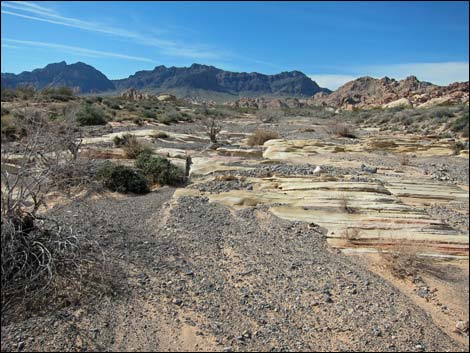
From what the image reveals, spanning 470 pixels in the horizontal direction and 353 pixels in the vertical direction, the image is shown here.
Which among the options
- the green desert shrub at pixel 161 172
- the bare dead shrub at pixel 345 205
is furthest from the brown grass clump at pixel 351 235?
the green desert shrub at pixel 161 172

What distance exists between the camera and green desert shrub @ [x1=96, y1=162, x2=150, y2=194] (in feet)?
31.4

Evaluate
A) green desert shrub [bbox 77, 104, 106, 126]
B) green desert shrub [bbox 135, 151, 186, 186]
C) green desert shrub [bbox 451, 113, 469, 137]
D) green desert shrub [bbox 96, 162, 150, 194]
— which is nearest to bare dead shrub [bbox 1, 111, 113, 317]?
green desert shrub [bbox 96, 162, 150, 194]

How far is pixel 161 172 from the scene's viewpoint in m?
10.6

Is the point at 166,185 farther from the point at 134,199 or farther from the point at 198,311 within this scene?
the point at 198,311

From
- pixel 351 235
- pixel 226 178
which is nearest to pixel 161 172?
pixel 226 178

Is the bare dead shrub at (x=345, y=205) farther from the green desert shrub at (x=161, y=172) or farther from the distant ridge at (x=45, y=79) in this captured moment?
the distant ridge at (x=45, y=79)

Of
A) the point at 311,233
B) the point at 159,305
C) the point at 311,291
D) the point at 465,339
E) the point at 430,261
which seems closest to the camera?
the point at 465,339

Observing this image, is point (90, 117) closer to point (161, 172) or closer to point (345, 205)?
point (161, 172)

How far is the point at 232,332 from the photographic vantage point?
4.08 metres

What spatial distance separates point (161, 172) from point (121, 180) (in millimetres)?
1232

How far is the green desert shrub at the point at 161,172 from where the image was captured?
1052cm

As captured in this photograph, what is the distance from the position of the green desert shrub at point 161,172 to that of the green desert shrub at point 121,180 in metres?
0.67

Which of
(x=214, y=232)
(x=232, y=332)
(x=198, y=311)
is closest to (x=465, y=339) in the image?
(x=232, y=332)

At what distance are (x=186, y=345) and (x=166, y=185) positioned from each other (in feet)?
22.8
